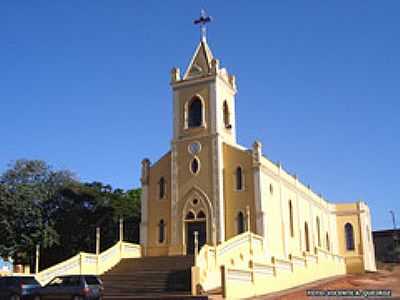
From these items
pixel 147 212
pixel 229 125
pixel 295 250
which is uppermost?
pixel 229 125

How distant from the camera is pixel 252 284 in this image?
83.0 ft

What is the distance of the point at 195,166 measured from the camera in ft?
117

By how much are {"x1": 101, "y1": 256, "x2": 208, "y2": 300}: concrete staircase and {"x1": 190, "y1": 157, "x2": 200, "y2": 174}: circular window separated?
6863 mm

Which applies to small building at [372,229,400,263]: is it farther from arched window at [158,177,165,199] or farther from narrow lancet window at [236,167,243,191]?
arched window at [158,177,165,199]

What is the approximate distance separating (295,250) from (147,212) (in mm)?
11023

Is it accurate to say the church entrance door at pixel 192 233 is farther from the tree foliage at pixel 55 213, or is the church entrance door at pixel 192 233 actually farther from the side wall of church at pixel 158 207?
the tree foliage at pixel 55 213

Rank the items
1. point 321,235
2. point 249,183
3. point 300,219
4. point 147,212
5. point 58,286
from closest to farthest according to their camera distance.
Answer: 1. point 58,286
2. point 249,183
3. point 147,212
4. point 300,219
5. point 321,235

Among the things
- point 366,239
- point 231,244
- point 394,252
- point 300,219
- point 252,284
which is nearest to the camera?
point 252,284

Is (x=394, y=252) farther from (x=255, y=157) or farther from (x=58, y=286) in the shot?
(x=58, y=286)

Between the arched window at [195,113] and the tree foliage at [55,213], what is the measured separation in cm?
1306

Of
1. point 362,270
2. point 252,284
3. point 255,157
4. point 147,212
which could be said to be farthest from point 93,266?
point 362,270

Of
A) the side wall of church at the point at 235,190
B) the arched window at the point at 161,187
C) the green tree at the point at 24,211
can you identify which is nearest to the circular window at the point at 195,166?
the side wall of church at the point at 235,190

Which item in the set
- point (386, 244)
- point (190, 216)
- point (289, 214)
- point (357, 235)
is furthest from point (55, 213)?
point (386, 244)

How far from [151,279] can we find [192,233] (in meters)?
7.83
